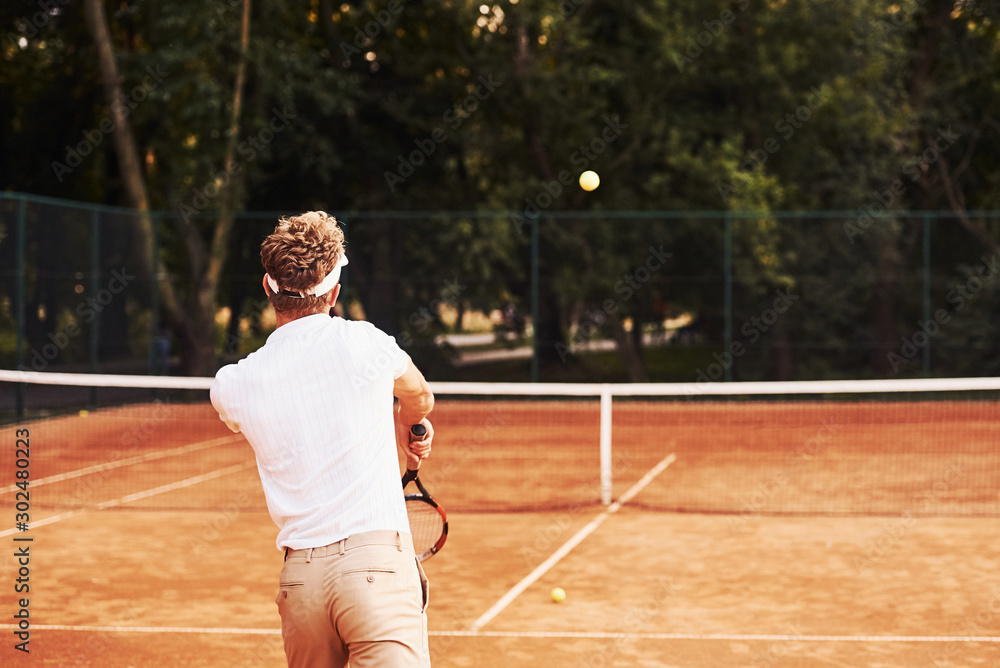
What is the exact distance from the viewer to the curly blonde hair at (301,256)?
2.34 m

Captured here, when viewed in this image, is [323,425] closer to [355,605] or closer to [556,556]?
[355,605]

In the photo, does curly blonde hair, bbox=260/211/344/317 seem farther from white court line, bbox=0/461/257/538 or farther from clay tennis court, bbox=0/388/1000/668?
white court line, bbox=0/461/257/538

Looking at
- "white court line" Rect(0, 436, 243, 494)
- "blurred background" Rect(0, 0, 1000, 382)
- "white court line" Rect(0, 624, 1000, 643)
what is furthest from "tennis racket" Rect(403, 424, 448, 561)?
"blurred background" Rect(0, 0, 1000, 382)

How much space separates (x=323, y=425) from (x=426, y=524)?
98 cm

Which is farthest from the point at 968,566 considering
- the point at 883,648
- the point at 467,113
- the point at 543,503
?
the point at 467,113

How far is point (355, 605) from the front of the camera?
88.0 inches

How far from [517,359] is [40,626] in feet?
38.4

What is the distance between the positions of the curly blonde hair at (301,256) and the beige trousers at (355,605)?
0.52 m

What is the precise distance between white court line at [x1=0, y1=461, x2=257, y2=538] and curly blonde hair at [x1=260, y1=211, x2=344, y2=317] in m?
5.95

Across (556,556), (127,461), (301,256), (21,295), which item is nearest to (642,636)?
(556,556)

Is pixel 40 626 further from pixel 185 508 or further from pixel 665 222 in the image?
pixel 665 222

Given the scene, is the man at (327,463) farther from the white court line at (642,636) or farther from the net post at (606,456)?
the net post at (606,456)

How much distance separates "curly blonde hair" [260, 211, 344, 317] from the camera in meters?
2.34

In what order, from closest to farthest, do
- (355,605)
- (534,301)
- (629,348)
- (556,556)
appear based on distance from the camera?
(355,605)
(556,556)
(534,301)
(629,348)
